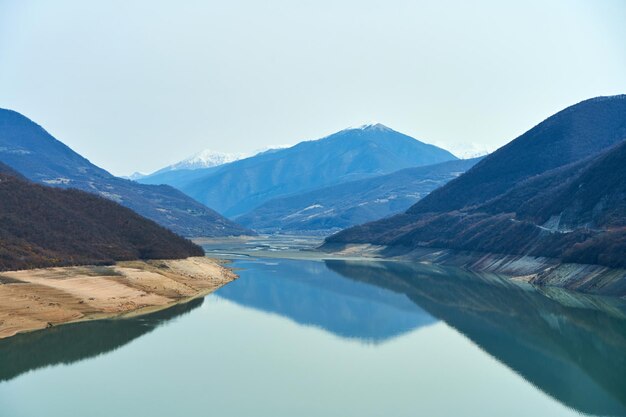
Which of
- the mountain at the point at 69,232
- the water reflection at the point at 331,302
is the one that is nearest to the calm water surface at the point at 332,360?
the water reflection at the point at 331,302

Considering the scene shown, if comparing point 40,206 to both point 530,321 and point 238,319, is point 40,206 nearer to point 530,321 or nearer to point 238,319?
point 238,319

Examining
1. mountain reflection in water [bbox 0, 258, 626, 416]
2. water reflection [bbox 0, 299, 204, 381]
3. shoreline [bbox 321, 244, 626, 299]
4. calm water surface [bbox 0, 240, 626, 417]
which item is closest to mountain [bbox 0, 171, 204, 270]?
mountain reflection in water [bbox 0, 258, 626, 416]

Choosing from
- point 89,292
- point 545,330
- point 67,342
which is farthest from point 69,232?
point 545,330

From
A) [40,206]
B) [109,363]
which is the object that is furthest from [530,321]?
[40,206]

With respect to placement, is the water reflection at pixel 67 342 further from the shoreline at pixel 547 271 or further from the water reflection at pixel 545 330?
the shoreline at pixel 547 271

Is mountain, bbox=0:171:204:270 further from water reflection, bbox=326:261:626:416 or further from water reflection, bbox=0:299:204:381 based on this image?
water reflection, bbox=326:261:626:416
